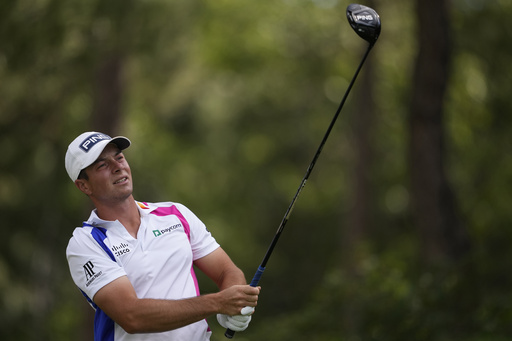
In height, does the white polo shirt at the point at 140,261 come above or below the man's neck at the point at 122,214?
below

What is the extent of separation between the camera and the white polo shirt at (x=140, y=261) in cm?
322

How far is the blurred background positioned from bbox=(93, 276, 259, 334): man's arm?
3877mm

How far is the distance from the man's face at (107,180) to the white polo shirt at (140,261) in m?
0.11

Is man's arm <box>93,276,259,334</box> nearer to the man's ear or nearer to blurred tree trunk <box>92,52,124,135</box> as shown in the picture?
the man's ear

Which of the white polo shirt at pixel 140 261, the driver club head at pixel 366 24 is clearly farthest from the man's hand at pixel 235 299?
the driver club head at pixel 366 24

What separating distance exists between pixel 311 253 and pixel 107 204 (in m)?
21.8

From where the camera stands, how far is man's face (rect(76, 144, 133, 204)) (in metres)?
3.44

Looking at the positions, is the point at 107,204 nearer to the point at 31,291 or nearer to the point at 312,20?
the point at 31,291

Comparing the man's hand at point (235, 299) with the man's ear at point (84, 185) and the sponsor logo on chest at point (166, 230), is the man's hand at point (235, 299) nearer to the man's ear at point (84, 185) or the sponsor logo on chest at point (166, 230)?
the sponsor logo on chest at point (166, 230)

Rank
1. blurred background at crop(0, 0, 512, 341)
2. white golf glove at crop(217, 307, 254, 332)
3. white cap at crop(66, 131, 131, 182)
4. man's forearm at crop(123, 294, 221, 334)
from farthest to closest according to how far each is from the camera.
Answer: blurred background at crop(0, 0, 512, 341) → white cap at crop(66, 131, 131, 182) → white golf glove at crop(217, 307, 254, 332) → man's forearm at crop(123, 294, 221, 334)

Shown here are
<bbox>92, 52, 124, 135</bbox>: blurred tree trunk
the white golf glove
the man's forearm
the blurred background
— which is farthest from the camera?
<bbox>92, 52, 124, 135</bbox>: blurred tree trunk

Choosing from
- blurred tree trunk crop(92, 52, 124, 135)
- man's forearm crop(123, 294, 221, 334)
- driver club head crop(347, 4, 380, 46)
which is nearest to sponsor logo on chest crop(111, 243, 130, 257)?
man's forearm crop(123, 294, 221, 334)

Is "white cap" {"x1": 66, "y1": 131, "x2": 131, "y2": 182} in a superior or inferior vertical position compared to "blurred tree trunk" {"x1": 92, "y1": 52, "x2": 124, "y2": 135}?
superior

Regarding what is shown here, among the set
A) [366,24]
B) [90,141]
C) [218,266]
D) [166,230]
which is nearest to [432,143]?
[366,24]
